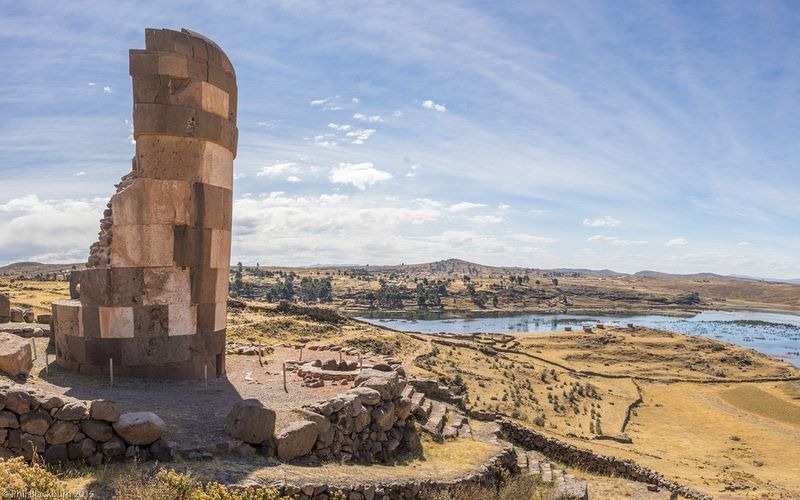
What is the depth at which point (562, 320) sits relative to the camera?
330 ft

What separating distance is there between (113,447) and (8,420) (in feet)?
4.53

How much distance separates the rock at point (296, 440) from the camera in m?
9.29

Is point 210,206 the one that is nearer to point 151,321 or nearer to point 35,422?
point 151,321

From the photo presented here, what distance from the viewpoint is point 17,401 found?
7910 millimetres

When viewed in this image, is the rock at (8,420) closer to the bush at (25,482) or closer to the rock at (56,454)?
the rock at (56,454)

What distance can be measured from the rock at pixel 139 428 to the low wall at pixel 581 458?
11.5 metres

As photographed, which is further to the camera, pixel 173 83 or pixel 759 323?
pixel 759 323

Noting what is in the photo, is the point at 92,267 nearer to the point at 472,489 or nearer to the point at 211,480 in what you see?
the point at 211,480

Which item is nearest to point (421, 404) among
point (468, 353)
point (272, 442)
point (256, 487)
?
point (272, 442)

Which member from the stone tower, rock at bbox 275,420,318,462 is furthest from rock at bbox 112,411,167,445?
the stone tower

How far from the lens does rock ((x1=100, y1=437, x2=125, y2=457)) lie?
27.0ft

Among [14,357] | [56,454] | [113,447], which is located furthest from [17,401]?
[14,357]

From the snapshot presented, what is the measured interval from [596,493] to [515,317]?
89663mm

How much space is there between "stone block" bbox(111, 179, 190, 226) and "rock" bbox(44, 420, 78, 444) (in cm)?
610
